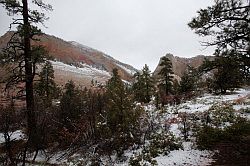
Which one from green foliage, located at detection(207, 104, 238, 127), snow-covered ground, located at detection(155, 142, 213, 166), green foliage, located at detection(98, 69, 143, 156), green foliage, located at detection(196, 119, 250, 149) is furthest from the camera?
green foliage, located at detection(207, 104, 238, 127)

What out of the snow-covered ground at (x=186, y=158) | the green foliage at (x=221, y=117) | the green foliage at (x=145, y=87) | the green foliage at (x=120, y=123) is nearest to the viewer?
the snow-covered ground at (x=186, y=158)

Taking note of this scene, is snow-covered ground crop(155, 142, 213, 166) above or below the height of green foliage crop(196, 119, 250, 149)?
below

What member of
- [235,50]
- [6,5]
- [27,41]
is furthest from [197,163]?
[6,5]

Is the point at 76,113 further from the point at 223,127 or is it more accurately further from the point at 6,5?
the point at 223,127

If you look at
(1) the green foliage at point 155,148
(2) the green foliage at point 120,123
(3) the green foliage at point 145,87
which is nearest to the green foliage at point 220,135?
(1) the green foliage at point 155,148

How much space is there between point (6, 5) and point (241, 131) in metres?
12.7

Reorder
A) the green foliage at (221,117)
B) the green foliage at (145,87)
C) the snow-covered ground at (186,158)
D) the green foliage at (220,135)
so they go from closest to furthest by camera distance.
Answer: the snow-covered ground at (186,158) → the green foliage at (220,135) → the green foliage at (221,117) → the green foliage at (145,87)

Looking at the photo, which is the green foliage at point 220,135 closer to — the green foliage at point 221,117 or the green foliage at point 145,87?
the green foliage at point 221,117

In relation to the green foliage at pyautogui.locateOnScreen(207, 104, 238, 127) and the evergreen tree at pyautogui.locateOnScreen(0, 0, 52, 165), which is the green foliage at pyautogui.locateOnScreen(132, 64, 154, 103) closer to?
the green foliage at pyautogui.locateOnScreen(207, 104, 238, 127)

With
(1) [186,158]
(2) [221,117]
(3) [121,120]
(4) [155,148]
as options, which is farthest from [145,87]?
(1) [186,158]

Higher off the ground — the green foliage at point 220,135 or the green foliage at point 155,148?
the green foliage at point 220,135

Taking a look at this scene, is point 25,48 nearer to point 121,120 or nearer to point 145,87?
point 121,120

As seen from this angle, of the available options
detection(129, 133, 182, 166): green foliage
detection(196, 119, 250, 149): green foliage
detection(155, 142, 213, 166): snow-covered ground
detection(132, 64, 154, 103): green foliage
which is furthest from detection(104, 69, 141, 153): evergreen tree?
detection(132, 64, 154, 103): green foliage

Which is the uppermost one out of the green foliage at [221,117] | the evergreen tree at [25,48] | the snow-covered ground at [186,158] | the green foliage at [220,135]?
the evergreen tree at [25,48]
